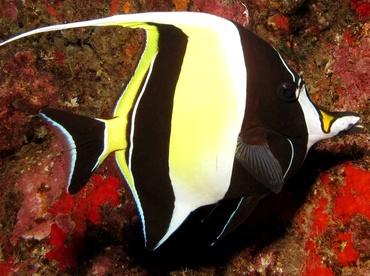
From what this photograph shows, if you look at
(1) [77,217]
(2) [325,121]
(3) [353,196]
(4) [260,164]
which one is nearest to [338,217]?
(3) [353,196]

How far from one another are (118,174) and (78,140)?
615 mm

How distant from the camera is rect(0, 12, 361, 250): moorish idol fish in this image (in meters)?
1.28

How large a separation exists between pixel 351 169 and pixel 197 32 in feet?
4.56

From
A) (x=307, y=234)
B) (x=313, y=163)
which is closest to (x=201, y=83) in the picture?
(x=313, y=163)

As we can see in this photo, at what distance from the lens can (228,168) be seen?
53.9 inches

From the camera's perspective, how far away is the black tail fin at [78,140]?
1296 millimetres

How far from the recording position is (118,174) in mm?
1893

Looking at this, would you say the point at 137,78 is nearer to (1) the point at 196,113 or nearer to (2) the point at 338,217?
(1) the point at 196,113

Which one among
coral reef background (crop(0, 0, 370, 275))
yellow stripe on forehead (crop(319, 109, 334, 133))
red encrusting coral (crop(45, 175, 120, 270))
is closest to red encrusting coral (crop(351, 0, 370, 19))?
coral reef background (crop(0, 0, 370, 275))

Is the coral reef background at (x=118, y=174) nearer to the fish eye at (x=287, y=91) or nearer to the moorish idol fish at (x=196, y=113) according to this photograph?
the moorish idol fish at (x=196, y=113)

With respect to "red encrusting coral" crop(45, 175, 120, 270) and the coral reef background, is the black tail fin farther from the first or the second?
"red encrusting coral" crop(45, 175, 120, 270)

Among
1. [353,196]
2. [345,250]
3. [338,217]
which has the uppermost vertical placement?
[353,196]

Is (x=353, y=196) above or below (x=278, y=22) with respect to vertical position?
below

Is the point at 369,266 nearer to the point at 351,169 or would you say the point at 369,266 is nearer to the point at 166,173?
the point at 351,169
